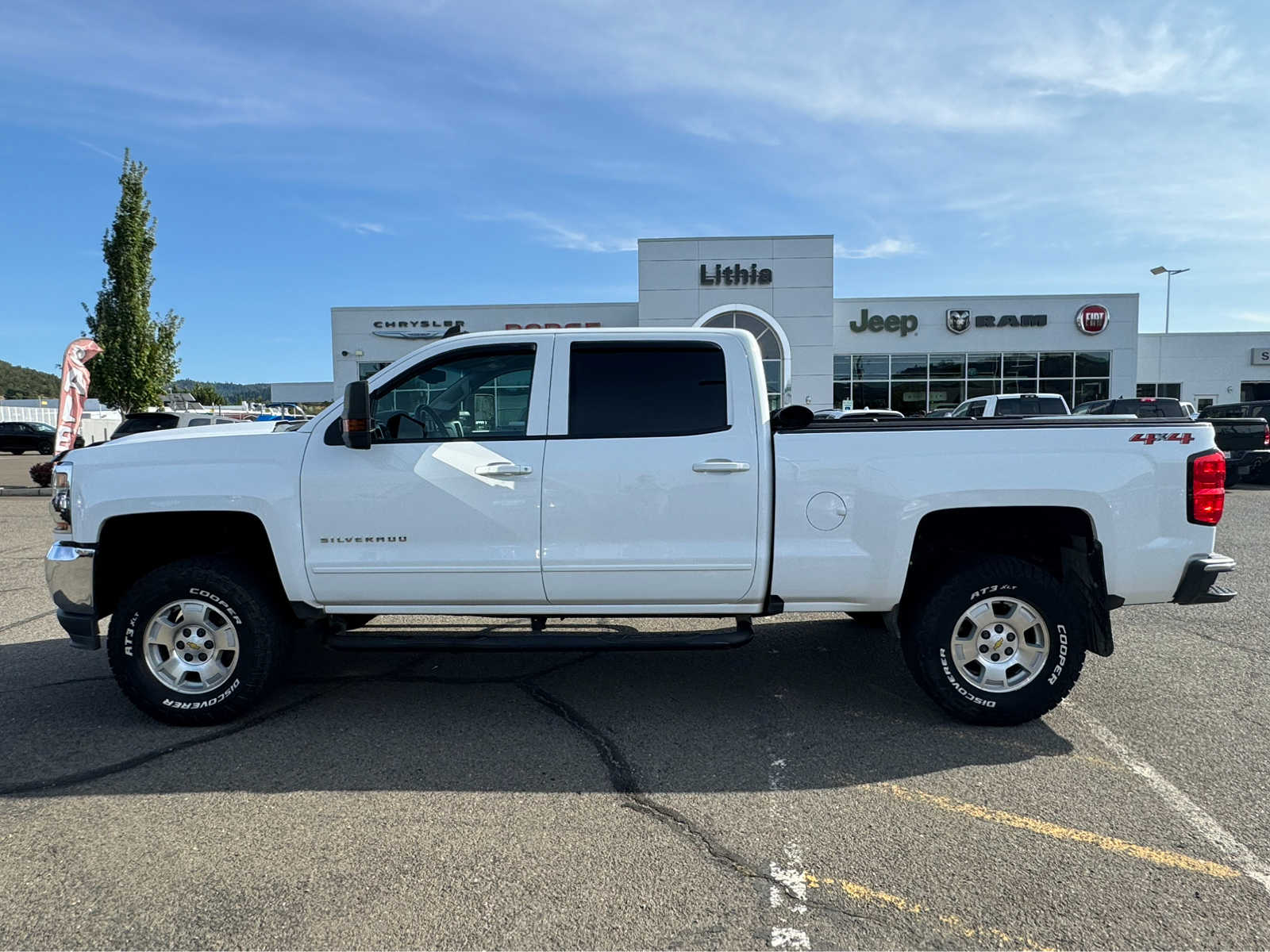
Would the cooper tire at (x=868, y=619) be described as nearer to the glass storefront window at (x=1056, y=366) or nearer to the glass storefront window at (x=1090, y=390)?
the glass storefront window at (x=1056, y=366)

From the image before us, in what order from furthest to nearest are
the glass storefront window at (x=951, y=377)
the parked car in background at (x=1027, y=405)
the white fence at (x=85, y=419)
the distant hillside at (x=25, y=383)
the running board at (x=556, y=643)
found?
the distant hillside at (x=25, y=383)
the white fence at (x=85, y=419)
the glass storefront window at (x=951, y=377)
the parked car in background at (x=1027, y=405)
the running board at (x=556, y=643)

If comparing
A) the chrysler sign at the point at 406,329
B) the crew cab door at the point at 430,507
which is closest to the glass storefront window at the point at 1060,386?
the chrysler sign at the point at 406,329

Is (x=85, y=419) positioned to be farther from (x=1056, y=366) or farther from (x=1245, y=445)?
(x=1245, y=445)

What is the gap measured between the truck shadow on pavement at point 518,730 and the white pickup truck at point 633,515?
0.34m

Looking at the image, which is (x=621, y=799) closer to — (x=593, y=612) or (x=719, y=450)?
(x=593, y=612)

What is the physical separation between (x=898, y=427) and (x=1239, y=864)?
87.1 inches

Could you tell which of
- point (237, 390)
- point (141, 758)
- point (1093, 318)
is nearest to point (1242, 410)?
point (1093, 318)

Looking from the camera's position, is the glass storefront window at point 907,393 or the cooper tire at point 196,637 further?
the glass storefront window at point 907,393

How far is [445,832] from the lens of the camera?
3268 mm

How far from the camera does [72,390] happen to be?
17.4m

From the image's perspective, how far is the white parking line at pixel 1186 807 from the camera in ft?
9.80

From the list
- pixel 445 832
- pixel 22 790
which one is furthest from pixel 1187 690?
pixel 22 790

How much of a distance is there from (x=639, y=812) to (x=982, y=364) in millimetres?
34417

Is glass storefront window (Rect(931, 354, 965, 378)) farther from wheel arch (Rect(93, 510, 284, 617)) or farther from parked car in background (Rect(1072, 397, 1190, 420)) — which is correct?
wheel arch (Rect(93, 510, 284, 617))
